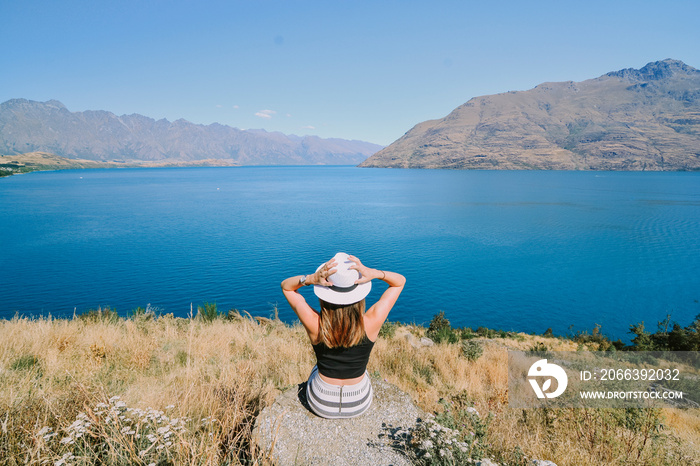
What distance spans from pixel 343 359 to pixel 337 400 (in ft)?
1.85

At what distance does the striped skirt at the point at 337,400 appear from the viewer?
395 centimetres

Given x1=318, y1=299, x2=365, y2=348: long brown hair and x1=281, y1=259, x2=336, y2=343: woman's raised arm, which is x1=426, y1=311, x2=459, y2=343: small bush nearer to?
x1=318, y1=299, x2=365, y2=348: long brown hair

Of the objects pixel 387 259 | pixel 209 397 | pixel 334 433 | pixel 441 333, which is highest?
pixel 334 433

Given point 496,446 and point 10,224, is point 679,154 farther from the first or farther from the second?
point 10,224

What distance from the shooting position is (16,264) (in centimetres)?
3136

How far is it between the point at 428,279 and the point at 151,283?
2454 centimetres

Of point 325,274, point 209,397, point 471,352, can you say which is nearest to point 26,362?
point 209,397

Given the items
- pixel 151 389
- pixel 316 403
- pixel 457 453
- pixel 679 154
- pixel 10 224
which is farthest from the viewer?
pixel 679 154

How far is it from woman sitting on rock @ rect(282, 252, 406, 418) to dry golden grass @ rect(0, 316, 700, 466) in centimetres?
100

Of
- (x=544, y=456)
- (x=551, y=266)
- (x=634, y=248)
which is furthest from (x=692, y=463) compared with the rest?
(x=634, y=248)

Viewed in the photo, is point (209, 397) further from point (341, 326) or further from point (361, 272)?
→ point (361, 272)

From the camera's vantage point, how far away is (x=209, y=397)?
179 inches

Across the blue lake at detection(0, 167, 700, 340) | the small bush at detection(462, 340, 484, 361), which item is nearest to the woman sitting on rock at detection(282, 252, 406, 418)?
the small bush at detection(462, 340, 484, 361)

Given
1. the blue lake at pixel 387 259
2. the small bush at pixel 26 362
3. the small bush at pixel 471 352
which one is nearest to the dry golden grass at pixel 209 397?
the small bush at pixel 26 362
